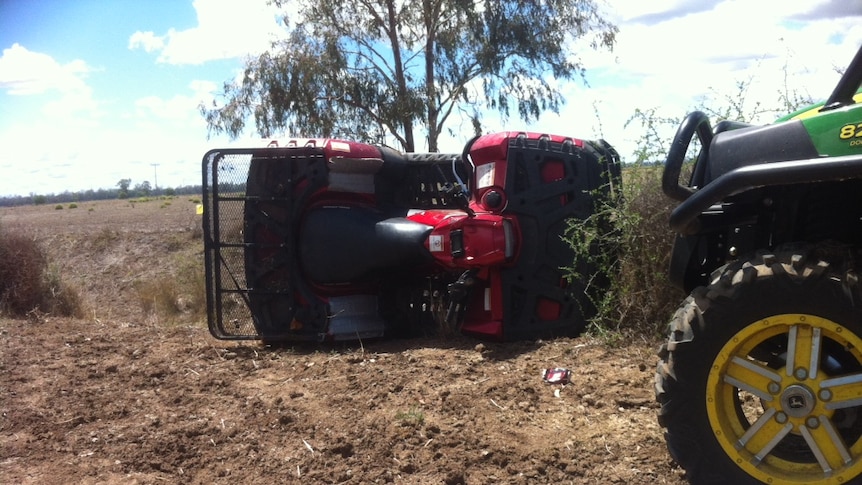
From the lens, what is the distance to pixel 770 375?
2893 millimetres

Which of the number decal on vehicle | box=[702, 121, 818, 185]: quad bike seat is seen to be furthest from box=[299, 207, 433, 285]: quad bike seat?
the number decal on vehicle

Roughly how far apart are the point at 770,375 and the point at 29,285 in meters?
8.84

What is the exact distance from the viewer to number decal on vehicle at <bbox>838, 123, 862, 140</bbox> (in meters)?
2.78

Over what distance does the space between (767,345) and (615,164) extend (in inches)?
128

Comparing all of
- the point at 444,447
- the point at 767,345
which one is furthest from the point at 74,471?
the point at 767,345

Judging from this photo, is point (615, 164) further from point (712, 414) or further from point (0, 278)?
point (0, 278)

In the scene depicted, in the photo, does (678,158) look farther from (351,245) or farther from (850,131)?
(351,245)

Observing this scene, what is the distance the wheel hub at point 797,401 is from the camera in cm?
284

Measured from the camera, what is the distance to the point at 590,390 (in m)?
4.58

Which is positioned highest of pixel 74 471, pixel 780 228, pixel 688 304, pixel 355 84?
pixel 355 84

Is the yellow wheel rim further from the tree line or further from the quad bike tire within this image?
the tree line

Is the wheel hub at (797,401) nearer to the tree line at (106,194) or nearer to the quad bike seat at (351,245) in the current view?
the quad bike seat at (351,245)

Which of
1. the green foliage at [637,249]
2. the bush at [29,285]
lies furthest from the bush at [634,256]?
the bush at [29,285]

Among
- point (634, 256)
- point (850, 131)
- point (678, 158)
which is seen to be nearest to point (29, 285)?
point (634, 256)
